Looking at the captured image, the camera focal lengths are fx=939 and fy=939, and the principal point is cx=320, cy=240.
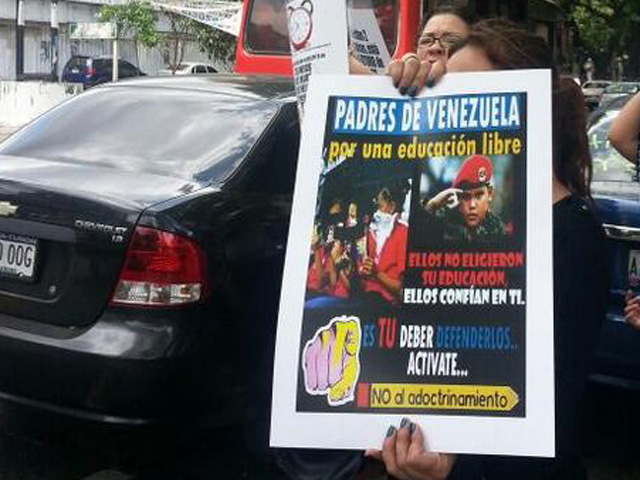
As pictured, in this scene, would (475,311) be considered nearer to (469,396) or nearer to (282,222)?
(469,396)

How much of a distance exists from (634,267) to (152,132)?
6.91ft

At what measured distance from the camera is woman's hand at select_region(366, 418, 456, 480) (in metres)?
1.58

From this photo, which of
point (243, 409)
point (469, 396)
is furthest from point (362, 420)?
point (243, 409)

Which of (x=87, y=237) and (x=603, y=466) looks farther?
(x=603, y=466)

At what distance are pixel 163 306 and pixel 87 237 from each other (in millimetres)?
368

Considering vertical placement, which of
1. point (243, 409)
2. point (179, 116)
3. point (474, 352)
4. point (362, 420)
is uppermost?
point (179, 116)

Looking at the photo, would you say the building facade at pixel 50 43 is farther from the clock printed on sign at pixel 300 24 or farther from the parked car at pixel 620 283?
the clock printed on sign at pixel 300 24

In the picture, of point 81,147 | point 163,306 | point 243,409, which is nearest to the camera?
point 163,306

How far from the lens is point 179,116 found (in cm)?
416

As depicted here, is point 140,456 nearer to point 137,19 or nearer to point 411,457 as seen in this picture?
point 411,457

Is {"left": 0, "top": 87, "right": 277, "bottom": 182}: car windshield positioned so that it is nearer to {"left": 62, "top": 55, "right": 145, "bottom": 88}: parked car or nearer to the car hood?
the car hood

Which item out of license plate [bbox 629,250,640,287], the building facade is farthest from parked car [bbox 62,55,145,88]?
license plate [bbox 629,250,640,287]

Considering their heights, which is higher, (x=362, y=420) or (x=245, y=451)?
(x=362, y=420)

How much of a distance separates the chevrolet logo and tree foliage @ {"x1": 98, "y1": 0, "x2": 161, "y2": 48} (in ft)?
102
